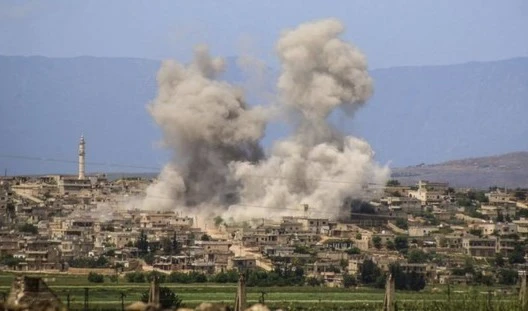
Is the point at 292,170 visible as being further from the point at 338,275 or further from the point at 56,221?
the point at 338,275

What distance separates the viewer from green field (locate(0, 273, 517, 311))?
3559cm

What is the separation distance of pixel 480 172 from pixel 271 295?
111 m

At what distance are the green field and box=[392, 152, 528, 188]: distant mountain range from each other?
8421 centimetres

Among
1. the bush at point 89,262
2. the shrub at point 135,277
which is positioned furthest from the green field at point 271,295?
the bush at point 89,262

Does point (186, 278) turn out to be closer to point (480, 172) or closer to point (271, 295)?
point (271, 295)

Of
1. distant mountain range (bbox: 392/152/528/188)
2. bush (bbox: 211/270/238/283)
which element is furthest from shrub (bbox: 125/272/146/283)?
distant mountain range (bbox: 392/152/528/188)

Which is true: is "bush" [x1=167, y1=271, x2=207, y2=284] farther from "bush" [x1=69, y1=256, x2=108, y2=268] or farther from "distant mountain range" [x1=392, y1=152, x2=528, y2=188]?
"distant mountain range" [x1=392, y1=152, x2=528, y2=188]

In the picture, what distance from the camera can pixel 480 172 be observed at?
5999 inches

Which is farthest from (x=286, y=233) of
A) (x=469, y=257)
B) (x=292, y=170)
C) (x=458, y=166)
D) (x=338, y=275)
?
(x=458, y=166)

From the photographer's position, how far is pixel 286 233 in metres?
67.5

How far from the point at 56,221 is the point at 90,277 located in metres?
23.9

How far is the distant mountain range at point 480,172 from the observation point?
137 meters

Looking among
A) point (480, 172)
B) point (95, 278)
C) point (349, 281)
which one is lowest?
point (95, 278)

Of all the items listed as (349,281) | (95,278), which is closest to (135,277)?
(95,278)
